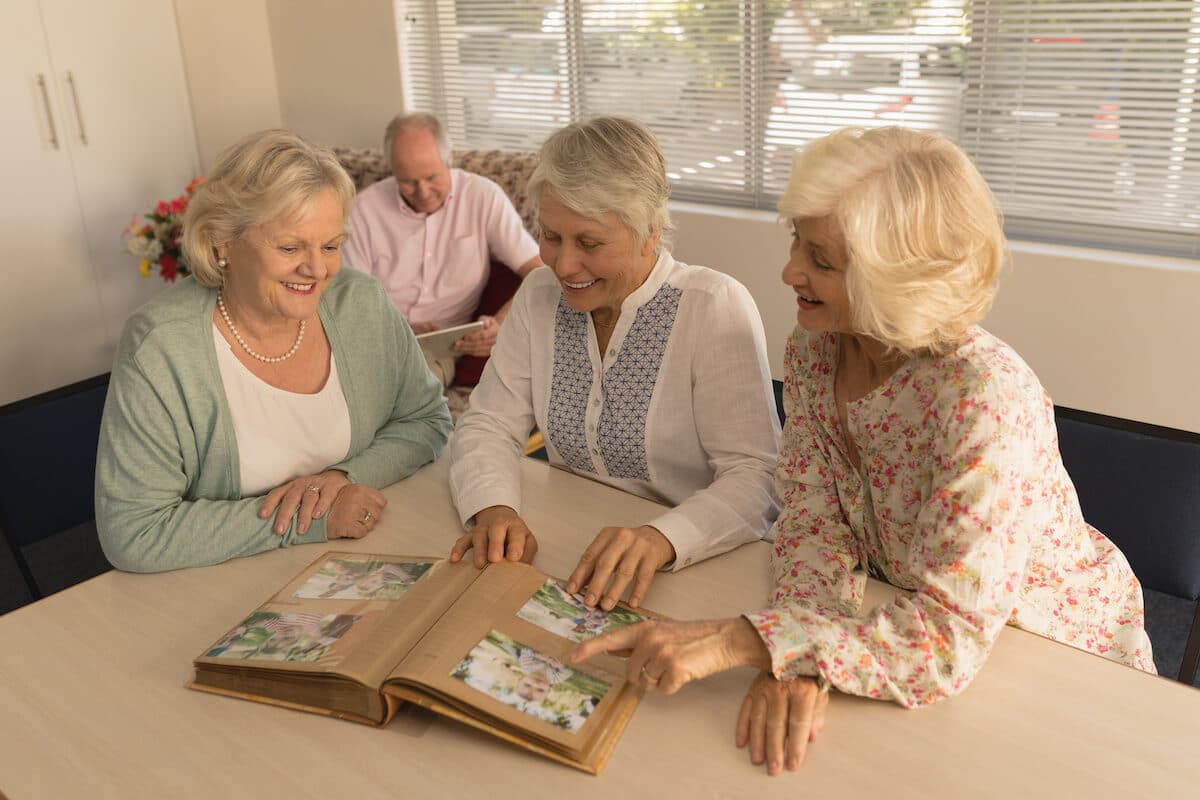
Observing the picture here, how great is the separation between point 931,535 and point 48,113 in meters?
3.79

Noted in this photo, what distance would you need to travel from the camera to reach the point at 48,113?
3.76 m

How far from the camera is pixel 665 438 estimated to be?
5.56ft

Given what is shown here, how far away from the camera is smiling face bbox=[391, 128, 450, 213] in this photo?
125 inches

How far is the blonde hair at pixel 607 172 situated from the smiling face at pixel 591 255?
0.06ft

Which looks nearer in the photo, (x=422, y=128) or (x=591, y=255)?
(x=591, y=255)

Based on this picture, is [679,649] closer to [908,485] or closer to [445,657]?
[445,657]

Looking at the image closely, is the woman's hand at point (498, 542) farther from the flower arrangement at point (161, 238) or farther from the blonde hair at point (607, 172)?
the flower arrangement at point (161, 238)

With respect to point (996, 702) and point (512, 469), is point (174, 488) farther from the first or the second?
point (996, 702)

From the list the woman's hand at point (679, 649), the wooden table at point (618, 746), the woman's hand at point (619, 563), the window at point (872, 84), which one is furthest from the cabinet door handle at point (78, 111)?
the woman's hand at point (679, 649)

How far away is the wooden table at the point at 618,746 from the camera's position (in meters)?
1.02

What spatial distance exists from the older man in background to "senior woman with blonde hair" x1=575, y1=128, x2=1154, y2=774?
202cm

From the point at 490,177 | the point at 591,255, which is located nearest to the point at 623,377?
the point at 591,255

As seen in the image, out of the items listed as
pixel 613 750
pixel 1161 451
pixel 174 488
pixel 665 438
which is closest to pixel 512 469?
pixel 665 438

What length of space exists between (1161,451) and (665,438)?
75cm
